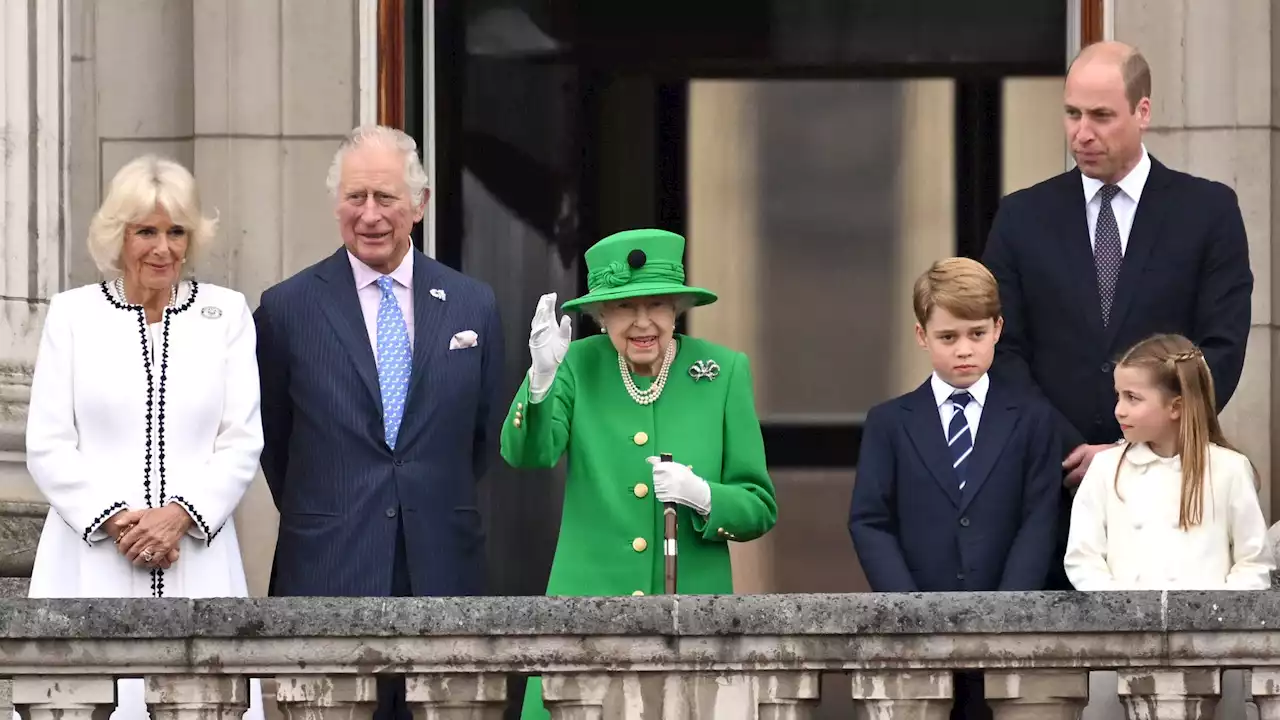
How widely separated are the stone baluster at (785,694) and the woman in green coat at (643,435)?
29.3 inches

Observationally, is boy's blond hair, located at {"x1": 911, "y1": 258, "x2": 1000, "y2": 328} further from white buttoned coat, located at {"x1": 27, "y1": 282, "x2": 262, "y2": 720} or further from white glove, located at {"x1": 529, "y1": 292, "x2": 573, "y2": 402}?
white buttoned coat, located at {"x1": 27, "y1": 282, "x2": 262, "y2": 720}

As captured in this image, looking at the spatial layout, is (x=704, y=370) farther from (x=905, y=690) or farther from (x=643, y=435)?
(x=905, y=690)

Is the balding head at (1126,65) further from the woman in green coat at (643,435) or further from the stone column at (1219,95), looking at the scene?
the stone column at (1219,95)

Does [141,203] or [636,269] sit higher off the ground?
[141,203]

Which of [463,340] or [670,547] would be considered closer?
[670,547]

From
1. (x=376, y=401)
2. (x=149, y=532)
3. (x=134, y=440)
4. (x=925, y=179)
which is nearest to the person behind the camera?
(x=149, y=532)

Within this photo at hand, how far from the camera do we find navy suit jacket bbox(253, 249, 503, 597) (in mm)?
6121

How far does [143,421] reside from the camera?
5.95 meters

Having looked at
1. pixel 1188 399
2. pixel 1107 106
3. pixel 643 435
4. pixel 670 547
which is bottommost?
pixel 670 547

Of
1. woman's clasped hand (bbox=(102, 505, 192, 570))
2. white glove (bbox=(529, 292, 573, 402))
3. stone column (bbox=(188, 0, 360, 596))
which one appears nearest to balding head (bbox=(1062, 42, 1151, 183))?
white glove (bbox=(529, 292, 573, 402))

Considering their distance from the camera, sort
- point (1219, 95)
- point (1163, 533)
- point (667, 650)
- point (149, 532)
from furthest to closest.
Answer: point (1219, 95) < point (149, 532) < point (1163, 533) < point (667, 650)

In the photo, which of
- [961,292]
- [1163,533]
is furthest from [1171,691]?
[961,292]

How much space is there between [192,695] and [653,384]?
4.68 feet

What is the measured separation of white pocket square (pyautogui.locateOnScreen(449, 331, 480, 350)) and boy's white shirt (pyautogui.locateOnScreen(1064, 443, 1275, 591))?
1480 mm
